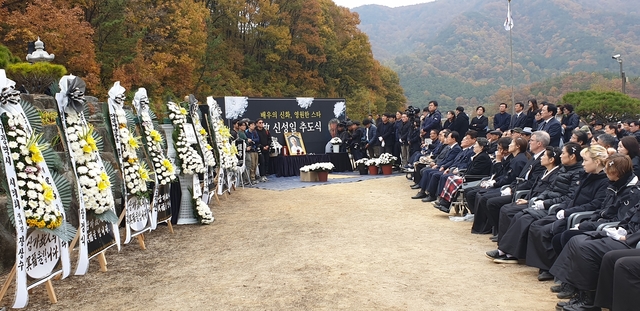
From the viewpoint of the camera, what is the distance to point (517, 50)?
69.6 metres

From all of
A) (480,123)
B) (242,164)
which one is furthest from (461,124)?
(242,164)

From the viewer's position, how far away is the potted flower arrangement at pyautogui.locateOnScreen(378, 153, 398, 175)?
16.3 meters

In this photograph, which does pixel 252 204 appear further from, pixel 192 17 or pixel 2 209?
pixel 192 17

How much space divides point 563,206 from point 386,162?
10.6m

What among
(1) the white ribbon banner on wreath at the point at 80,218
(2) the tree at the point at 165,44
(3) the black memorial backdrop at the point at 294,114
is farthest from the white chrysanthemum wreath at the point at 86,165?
(2) the tree at the point at 165,44

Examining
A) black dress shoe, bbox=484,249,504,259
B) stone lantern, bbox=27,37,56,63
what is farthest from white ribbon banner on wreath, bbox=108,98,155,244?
stone lantern, bbox=27,37,56,63

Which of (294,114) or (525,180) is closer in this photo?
(525,180)

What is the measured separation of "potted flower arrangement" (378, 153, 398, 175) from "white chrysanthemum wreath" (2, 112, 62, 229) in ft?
39.7

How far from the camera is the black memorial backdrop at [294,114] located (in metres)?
17.4

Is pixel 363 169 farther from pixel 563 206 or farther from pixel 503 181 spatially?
pixel 563 206

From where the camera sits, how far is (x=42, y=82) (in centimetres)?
1096

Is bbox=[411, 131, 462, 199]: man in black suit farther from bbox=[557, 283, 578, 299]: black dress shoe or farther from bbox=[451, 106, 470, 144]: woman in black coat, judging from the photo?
bbox=[557, 283, 578, 299]: black dress shoe

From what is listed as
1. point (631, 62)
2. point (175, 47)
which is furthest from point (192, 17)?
point (631, 62)

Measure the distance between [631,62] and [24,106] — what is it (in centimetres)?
6369
